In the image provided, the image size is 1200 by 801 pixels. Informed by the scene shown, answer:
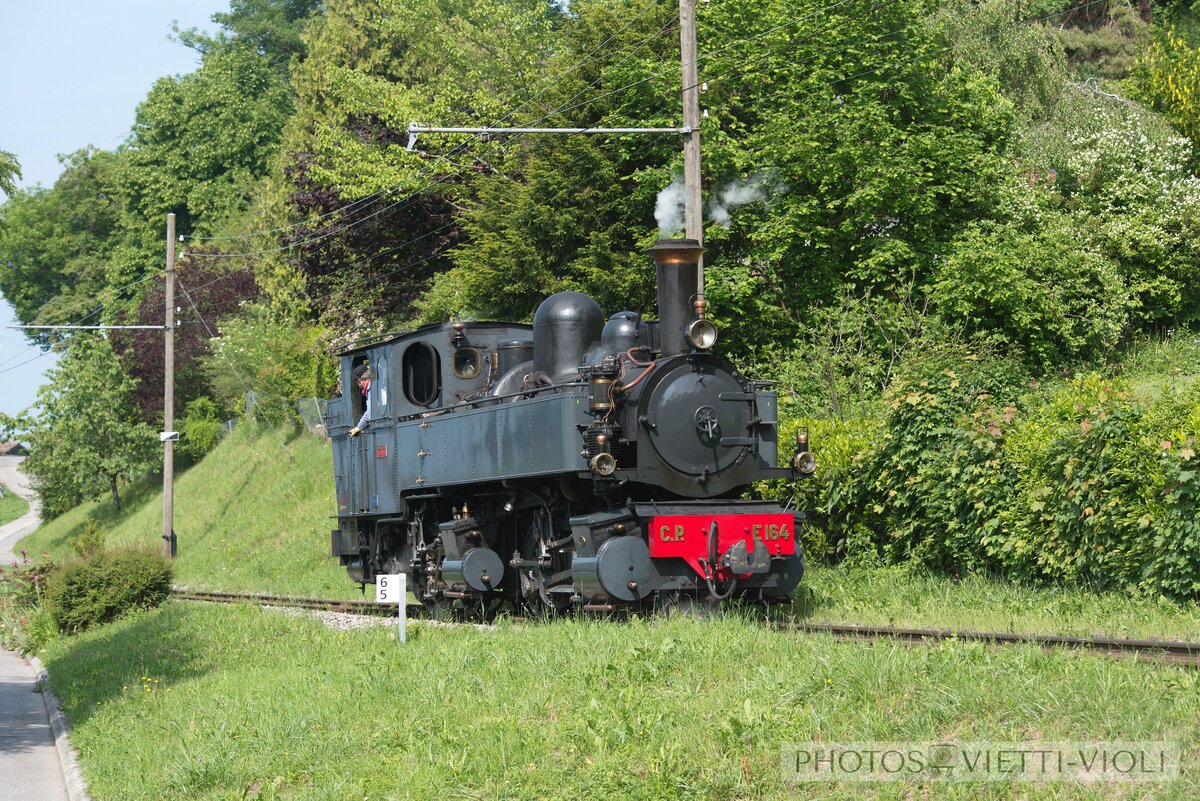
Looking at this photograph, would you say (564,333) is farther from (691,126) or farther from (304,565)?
(304,565)

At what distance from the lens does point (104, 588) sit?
802 inches

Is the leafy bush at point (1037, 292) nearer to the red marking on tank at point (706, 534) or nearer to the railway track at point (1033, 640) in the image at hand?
the red marking on tank at point (706, 534)

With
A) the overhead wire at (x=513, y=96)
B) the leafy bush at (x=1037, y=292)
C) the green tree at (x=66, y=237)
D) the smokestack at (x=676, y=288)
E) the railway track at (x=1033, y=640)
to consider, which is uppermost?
the green tree at (x=66, y=237)

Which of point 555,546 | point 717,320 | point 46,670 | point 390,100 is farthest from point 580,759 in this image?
point 390,100

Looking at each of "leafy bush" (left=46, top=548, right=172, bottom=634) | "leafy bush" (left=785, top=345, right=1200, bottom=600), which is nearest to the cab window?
"leafy bush" (left=785, top=345, right=1200, bottom=600)

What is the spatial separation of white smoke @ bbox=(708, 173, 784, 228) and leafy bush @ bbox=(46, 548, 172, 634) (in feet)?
39.8

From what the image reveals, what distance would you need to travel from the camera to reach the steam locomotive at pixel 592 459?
12094mm

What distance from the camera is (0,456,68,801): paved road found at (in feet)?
33.5

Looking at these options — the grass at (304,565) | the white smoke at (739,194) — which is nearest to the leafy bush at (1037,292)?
the white smoke at (739,194)

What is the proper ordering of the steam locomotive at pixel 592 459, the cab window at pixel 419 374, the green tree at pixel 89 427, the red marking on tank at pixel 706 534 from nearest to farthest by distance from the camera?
the red marking on tank at pixel 706 534
the steam locomotive at pixel 592 459
the cab window at pixel 419 374
the green tree at pixel 89 427

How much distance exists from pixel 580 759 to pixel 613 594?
446 centimetres

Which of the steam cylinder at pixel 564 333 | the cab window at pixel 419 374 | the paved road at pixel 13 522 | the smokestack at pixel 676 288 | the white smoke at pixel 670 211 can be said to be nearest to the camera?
the smokestack at pixel 676 288

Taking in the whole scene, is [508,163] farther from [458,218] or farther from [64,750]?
[64,750]

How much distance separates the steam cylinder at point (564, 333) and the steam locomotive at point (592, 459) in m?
0.02
